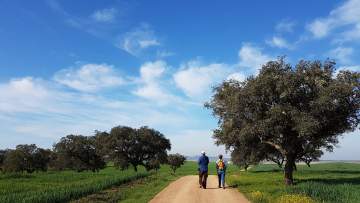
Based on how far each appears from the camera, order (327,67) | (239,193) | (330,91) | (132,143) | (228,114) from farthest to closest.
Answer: (132,143) → (228,114) → (327,67) → (330,91) → (239,193)

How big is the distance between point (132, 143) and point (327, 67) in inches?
2358

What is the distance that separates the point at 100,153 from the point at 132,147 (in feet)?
28.7

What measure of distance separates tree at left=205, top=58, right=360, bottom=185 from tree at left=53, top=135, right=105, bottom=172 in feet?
232

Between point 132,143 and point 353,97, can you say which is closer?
point 353,97

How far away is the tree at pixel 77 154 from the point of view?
335 ft

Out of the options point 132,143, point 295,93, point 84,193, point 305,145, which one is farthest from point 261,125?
point 132,143

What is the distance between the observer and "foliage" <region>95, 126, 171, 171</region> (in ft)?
294

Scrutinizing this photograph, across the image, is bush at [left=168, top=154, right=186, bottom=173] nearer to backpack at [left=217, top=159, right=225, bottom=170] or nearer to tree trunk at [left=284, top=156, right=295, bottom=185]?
tree trunk at [left=284, top=156, right=295, bottom=185]

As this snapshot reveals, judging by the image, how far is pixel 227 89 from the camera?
3797cm

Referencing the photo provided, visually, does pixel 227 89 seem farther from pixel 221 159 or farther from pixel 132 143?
pixel 132 143

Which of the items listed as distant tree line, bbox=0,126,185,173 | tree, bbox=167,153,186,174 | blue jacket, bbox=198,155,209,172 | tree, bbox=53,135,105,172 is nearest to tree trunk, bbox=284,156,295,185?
blue jacket, bbox=198,155,209,172

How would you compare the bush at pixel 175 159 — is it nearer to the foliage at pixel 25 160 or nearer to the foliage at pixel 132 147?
the foliage at pixel 132 147

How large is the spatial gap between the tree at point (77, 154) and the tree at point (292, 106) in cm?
7071

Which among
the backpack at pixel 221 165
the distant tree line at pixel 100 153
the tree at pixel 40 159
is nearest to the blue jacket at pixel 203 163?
the backpack at pixel 221 165
